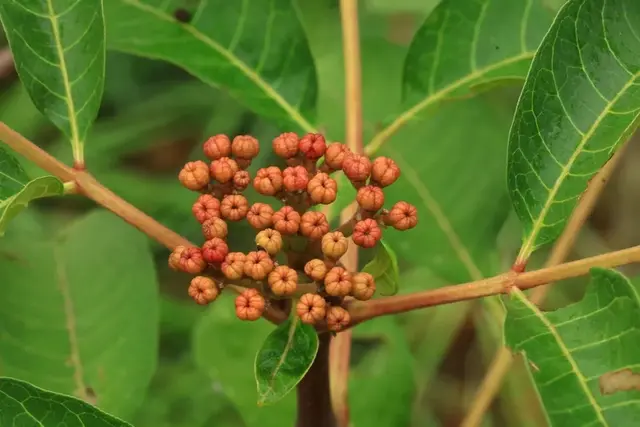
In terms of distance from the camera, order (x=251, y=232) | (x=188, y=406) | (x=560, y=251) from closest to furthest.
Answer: (x=560, y=251)
(x=188, y=406)
(x=251, y=232)

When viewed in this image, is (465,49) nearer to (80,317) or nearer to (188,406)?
(80,317)

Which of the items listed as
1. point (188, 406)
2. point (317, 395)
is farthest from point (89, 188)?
point (188, 406)

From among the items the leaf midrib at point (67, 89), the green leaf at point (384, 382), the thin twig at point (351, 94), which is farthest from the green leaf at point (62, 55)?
the green leaf at point (384, 382)

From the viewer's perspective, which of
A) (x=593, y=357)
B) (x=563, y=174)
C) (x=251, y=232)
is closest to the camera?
(x=593, y=357)

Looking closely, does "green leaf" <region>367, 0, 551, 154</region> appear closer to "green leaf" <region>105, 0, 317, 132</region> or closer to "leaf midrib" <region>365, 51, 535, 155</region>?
"leaf midrib" <region>365, 51, 535, 155</region>

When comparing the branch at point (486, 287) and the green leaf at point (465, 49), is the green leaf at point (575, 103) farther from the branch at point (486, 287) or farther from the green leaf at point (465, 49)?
the green leaf at point (465, 49)

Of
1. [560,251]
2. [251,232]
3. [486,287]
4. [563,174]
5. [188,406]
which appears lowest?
[188,406]

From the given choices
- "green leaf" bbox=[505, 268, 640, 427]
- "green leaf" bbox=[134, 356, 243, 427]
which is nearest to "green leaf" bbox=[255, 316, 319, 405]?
"green leaf" bbox=[505, 268, 640, 427]
